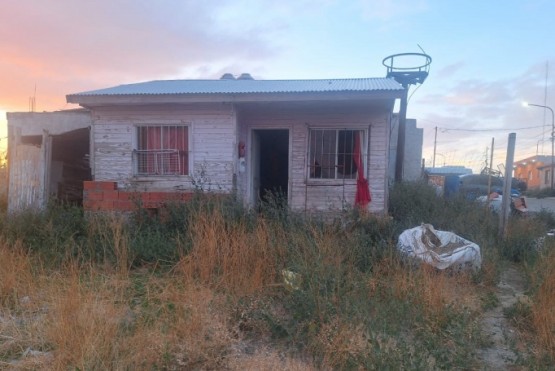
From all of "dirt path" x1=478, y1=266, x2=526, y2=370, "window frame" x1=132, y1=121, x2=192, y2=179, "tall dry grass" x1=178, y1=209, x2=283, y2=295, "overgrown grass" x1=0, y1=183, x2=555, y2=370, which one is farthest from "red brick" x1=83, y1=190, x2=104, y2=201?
"dirt path" x1=478, y1=266, x2=526, y2=370

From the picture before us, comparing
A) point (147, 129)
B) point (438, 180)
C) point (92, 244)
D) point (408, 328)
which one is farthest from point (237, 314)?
point (438, 180)

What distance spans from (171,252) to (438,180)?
42.9ft

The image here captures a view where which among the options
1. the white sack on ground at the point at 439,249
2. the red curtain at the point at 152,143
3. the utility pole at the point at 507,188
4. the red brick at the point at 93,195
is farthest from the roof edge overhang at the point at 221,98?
the white sack on ground at the point at 439,249

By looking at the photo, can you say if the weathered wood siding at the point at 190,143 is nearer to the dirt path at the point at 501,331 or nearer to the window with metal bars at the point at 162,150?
the window with metal bars at the point at 162,150

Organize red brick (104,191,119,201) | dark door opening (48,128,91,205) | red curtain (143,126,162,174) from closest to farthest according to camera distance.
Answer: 1. red brick (104,191,119,201)
2. red curtain (143,126,162,174)
3. dark door opening (48,128,91,205)

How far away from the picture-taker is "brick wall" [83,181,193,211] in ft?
24.9

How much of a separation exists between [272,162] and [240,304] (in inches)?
274

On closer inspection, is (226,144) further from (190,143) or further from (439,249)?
(439,249)

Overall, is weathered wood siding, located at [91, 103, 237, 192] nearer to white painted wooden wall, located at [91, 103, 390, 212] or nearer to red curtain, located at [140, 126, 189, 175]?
white painted wooden wall, located at [91, 103, 390, 212]

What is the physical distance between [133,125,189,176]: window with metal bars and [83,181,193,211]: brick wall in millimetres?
482

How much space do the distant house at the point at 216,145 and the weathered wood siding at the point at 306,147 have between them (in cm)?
2

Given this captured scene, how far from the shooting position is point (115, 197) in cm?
775

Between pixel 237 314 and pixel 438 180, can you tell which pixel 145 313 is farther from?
pixel 438 180

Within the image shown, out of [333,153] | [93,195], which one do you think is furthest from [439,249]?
[93,195]
